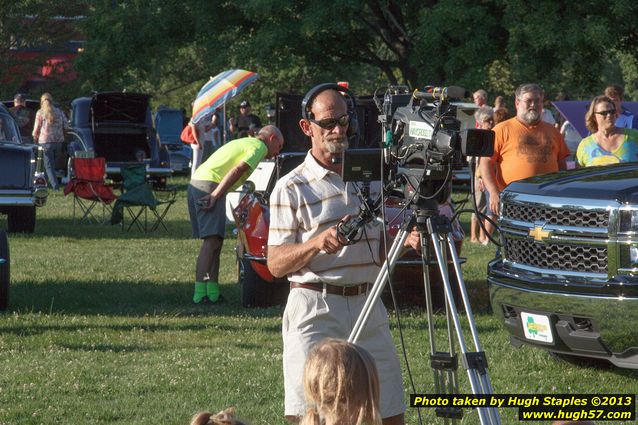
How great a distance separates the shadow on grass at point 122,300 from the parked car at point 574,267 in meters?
2.72

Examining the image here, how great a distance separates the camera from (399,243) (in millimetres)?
5352

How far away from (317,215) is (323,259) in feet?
0.65

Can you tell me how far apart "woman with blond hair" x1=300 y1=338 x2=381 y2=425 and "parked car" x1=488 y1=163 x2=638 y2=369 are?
146 inches

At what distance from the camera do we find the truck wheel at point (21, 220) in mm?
18172

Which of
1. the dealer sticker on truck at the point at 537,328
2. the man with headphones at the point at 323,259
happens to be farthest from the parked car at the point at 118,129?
the man with headphones at the point at 323,259

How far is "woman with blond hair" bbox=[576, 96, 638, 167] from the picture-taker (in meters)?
10.6

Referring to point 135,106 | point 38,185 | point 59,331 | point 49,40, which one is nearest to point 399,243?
point 59,331

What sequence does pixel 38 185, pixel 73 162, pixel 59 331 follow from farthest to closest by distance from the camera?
1. pixel 73 162
2. pixel 38 185
3. pixel 59 331

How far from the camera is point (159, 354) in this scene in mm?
9328

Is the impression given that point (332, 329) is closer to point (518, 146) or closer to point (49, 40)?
point (518, 146)

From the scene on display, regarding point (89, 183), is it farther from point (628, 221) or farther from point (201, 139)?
point (628, 221)

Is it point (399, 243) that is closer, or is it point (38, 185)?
point (399, 243)

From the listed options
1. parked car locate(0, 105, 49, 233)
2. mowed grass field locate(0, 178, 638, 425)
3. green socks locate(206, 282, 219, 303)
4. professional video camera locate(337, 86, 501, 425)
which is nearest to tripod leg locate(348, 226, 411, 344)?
professional video camera locate(337, 86, 501, 425)

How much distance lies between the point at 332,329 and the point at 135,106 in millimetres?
22277
